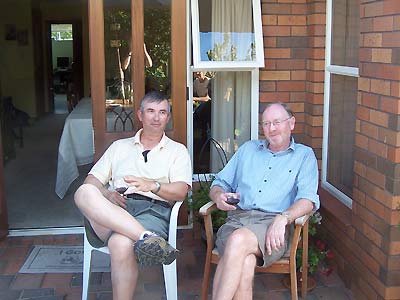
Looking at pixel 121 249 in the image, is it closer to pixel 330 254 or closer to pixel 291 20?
pixel 330 254

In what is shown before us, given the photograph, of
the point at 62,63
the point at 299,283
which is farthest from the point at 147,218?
the point at 62,63

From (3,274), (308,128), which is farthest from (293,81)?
(3,274)

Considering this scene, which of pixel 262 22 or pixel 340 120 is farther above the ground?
pixel 262 22

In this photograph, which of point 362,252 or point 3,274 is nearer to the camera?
point 362,252

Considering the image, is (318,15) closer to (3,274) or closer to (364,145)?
(364,145)

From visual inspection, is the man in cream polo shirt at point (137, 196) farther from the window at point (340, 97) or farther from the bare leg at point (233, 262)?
the window at point (340, 97)

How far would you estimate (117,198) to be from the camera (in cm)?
290

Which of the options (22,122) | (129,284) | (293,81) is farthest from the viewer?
(22,122)

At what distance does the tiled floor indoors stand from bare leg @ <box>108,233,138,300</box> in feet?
1.44

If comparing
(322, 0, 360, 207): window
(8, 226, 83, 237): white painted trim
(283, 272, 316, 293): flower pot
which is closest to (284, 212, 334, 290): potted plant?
(283, 272, 316, 293): flower pot

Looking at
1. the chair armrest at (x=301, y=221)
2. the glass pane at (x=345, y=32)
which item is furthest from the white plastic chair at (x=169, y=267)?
the glass pane at (x=345, y=32)

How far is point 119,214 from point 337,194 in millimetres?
1436

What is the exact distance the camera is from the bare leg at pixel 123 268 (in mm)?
2539

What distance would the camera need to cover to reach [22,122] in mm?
7621
